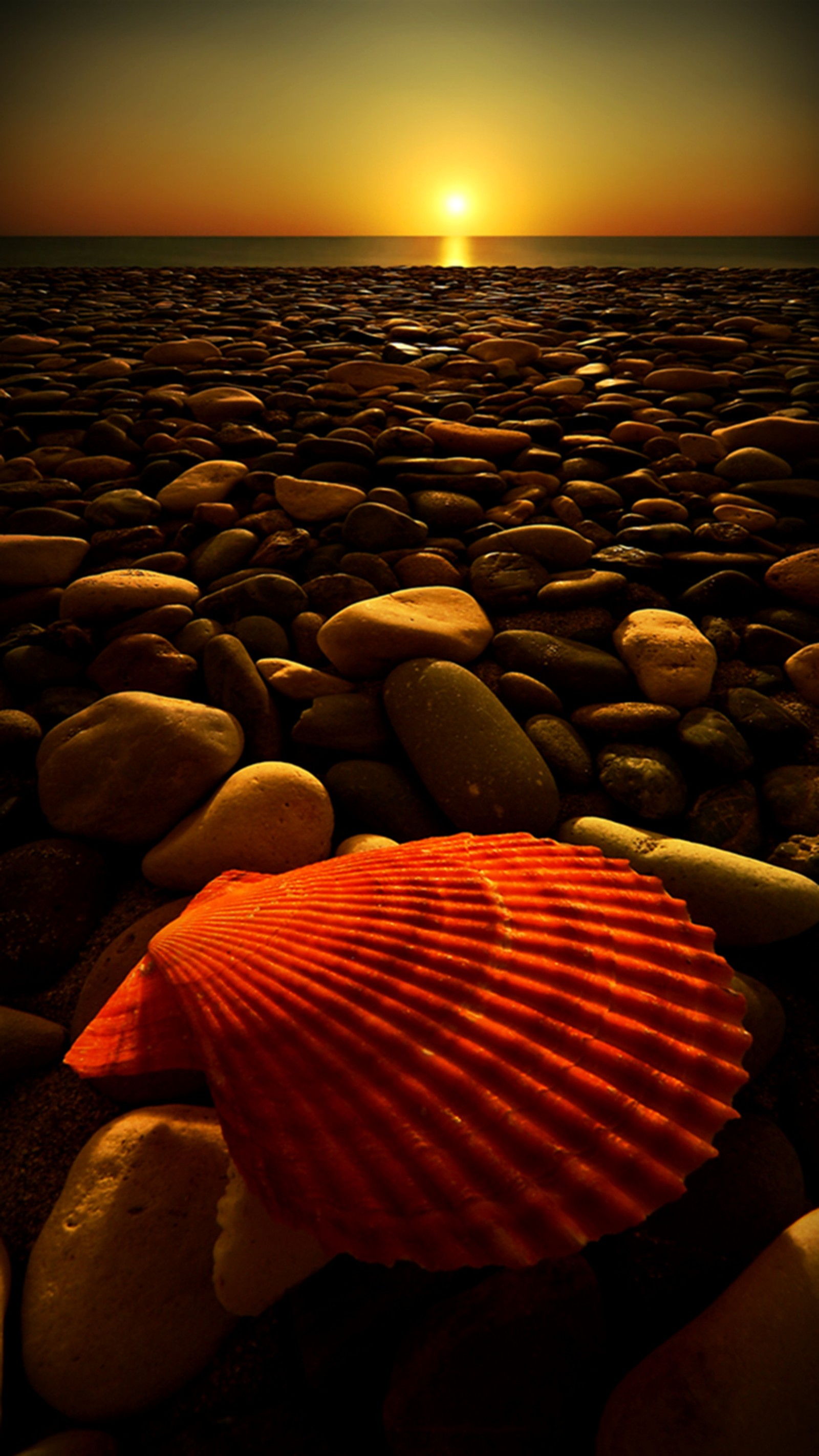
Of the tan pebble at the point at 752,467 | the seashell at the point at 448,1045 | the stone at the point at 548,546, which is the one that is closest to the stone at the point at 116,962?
the seashell at the point at 448,1045

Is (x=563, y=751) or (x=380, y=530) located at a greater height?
(x=380, y=530)

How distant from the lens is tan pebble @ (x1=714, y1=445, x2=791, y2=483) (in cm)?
317

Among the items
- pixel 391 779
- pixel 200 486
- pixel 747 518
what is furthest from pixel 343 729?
pixel 747 518

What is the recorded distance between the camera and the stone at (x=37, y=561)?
97.5 inches

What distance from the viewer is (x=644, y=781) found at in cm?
178

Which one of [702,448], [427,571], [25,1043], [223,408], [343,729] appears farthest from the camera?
[223,408]

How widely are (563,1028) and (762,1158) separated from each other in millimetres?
446

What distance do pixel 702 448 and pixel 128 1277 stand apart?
372 cm

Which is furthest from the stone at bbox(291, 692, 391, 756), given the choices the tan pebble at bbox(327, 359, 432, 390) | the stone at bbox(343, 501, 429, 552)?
the tan pebble at bbox(327, 359, 432, 390)

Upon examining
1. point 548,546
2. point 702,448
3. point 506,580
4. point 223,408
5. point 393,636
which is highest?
point 223,408

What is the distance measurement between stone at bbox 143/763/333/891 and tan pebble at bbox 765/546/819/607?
1847mm

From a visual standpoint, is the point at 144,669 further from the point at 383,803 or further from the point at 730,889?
the point at 730,889

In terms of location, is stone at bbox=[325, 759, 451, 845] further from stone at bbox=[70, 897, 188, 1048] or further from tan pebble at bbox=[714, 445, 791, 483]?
tan pebble at bbox=[714, 445, 791, 483]

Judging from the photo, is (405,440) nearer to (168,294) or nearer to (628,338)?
(628,338)
